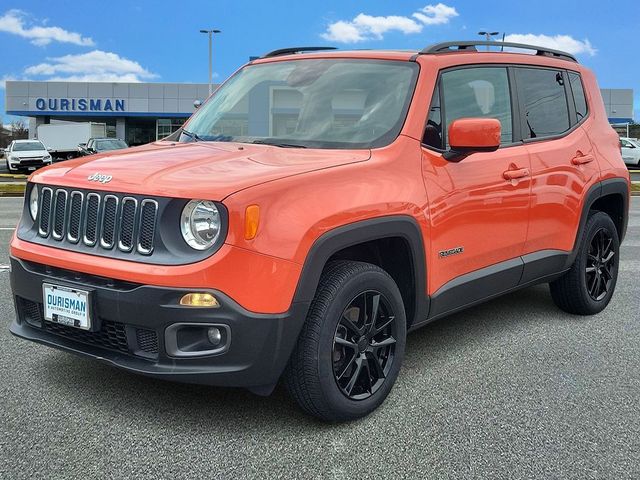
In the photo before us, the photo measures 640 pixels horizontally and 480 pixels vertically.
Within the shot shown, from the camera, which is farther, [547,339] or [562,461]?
[547,339]

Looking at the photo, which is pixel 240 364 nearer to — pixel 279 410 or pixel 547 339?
pixel 279 410

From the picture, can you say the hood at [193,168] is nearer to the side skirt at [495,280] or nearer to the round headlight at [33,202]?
the round headlight at [33,202]

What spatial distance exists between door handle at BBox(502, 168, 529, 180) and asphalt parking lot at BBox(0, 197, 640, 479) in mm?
1126

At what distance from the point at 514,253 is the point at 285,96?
1.74 metres

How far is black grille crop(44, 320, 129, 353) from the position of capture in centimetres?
295

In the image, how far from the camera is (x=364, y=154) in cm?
333

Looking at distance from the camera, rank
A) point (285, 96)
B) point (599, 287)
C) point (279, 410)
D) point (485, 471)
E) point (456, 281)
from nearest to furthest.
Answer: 1. point (485, 471)
2. point (279, 410)
3. point (456, 281)
4. point (285, 96)
5. point (599, 287)

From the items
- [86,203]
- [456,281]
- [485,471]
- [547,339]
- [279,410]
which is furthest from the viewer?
[547,339]

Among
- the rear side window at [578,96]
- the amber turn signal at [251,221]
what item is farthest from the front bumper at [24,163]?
the amber turn signal at [251,221]

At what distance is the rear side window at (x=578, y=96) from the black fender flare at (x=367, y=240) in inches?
94.0

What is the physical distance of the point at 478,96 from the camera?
414 cm

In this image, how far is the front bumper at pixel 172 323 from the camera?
2734 millimetres

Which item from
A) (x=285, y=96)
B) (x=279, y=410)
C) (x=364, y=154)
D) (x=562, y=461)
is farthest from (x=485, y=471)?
(x=285, y=96)

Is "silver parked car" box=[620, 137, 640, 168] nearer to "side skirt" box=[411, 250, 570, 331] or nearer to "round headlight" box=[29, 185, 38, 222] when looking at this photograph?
"side skirt" box=[411, 250, 570, 331]
